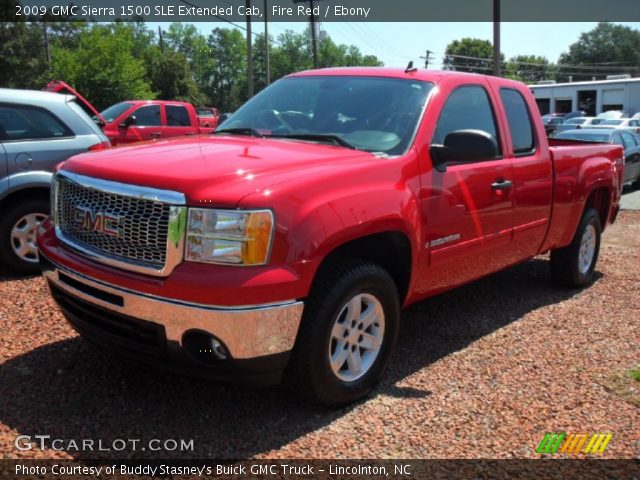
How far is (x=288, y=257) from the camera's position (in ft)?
9.94

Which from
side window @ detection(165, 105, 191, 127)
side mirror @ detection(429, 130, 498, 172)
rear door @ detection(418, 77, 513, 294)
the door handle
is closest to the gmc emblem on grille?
rear door @ detection(418, 77, 513, 294)

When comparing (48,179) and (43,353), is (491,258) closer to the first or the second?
(43,353)

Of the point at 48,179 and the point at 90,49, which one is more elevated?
the point at 90,49

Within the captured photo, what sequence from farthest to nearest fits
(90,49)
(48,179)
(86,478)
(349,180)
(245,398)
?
(90,49) → (48,179) → (245,398) → (349,180) → (86,478)

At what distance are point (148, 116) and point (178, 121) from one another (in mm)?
822

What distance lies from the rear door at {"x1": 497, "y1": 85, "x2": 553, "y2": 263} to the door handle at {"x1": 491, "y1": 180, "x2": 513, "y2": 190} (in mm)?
103

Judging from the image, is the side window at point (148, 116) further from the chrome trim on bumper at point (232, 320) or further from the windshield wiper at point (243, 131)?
the chrome trim on bumper at point (232, 320)

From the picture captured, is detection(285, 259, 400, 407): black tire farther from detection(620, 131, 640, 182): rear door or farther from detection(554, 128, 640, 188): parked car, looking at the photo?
detection(620, 131, 640, 182): rear door

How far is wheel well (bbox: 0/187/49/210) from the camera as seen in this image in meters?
5.91

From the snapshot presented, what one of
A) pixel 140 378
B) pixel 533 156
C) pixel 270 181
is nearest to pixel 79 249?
pixel 140 378

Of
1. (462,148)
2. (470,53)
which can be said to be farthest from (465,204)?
(470,53)

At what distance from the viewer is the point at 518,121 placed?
5.15m

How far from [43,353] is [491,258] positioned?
3.18 meters

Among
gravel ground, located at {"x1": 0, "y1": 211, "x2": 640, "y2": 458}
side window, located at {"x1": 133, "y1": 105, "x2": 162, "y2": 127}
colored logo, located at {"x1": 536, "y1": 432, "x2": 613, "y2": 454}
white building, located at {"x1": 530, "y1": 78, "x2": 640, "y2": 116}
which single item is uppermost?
white building, located at {"x1": 530, "y1": 78, "x2": 640, "y2": 116}
